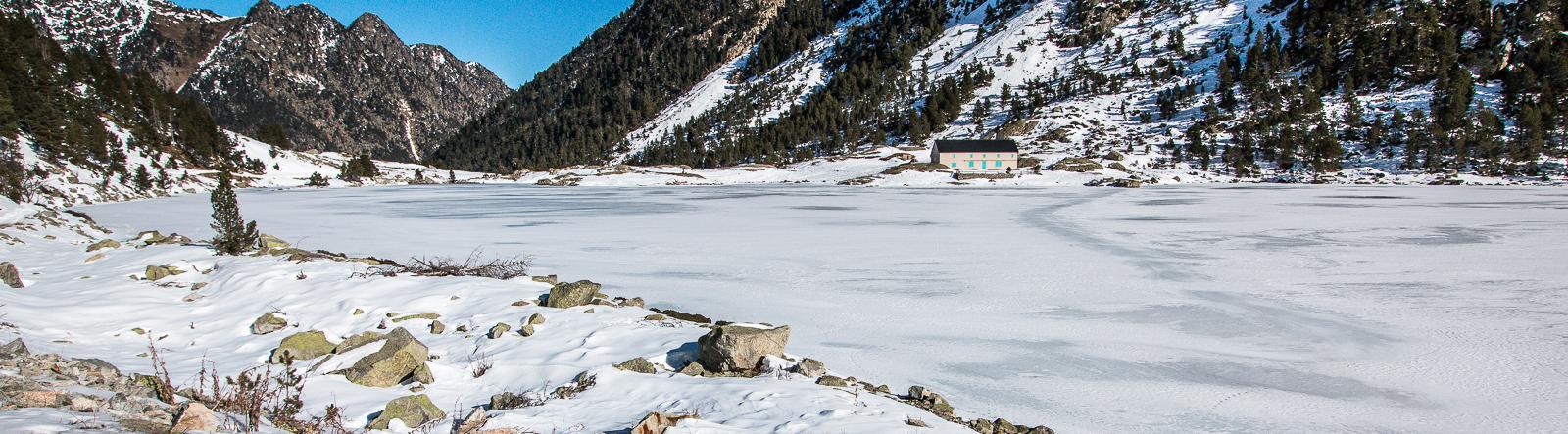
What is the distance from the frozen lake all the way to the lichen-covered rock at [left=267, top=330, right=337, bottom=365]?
16.1 ft

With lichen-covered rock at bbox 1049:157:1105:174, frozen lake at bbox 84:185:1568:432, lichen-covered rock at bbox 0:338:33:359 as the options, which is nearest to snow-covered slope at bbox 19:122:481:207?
frozen lake at bbox 84:185:1568:432

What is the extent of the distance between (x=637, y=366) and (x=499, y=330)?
228 centimetres

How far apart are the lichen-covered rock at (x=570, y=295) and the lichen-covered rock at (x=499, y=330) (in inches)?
47.3

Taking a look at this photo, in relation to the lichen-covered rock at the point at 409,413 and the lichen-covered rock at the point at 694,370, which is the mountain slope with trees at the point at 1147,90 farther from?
the lichen-covered rock at the point at 409,413

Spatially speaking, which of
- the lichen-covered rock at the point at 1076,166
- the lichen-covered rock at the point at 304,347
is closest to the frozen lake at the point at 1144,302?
the lichen-covered rock at the point at 304,347

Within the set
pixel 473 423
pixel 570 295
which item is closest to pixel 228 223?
pixel 570 295

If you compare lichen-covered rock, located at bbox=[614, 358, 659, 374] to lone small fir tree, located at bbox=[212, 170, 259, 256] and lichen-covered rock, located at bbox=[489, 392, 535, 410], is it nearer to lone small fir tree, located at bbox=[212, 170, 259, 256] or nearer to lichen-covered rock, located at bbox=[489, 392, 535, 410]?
lichen-covered rock, located at bbox=[489, 392, 535, 410]

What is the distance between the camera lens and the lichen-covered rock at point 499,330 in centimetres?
767

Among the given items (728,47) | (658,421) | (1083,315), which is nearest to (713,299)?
(1083,315)

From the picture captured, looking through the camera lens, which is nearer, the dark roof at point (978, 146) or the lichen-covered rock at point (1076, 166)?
the lichen-covered rock at point (1076, 166)

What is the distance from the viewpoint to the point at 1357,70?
88938 mm

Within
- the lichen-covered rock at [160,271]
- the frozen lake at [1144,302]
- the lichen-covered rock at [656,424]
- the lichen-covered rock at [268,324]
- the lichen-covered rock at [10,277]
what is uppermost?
the lichen-covered rock at [10,277]

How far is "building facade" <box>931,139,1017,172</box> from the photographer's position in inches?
3292

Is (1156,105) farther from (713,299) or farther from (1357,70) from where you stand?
(713,299)
